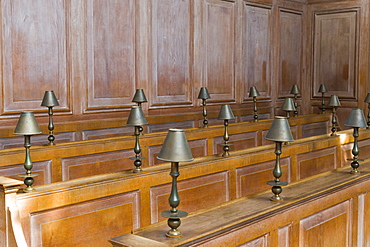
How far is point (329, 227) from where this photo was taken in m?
2.85

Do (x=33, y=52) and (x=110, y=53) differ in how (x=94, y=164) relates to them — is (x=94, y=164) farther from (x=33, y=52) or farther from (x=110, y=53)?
(x=110, y=53)

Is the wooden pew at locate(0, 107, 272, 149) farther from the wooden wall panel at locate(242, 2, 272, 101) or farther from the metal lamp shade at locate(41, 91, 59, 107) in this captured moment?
the wooden wall panel at locate(242, 2, 272, 101)

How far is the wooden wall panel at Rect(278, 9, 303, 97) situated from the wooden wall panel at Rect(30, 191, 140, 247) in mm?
6646

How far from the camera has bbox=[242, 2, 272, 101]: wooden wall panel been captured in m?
8.66

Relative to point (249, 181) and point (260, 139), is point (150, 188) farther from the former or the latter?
point (260, 139)

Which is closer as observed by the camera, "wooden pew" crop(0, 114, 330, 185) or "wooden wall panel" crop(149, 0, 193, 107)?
"wooden pew" crop(0, 114, 330, 185)

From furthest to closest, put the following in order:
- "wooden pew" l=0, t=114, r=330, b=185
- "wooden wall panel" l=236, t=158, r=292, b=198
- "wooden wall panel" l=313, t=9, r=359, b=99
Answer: "wooden wall panel" l=313, t=9, r=359, b=99, "wooden wall panel" l=236, t=158, r=292, b=198, "wooden pew" l=0, t=114, r=330, b=185

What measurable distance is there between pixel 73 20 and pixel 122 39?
0.80 m

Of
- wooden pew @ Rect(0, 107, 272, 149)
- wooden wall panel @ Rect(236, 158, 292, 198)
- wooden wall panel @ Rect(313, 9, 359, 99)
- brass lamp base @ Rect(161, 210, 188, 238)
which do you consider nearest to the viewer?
brass lamp base @ Rect(161, 210, 188, 238)

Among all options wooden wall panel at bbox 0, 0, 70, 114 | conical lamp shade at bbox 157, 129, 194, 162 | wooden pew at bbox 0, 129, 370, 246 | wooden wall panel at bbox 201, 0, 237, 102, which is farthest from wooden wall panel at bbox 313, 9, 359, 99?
conical lamp shade at bbox 157, 129, 194, 162

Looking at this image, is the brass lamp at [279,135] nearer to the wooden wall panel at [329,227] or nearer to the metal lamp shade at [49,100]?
the wooden wall panel at [329,227]

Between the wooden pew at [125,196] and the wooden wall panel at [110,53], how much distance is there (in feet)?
9.18

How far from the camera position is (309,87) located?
996cm

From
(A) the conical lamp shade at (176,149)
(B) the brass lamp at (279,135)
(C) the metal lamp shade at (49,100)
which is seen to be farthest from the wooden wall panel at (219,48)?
(A) the conical lamp shade at (176,149)
